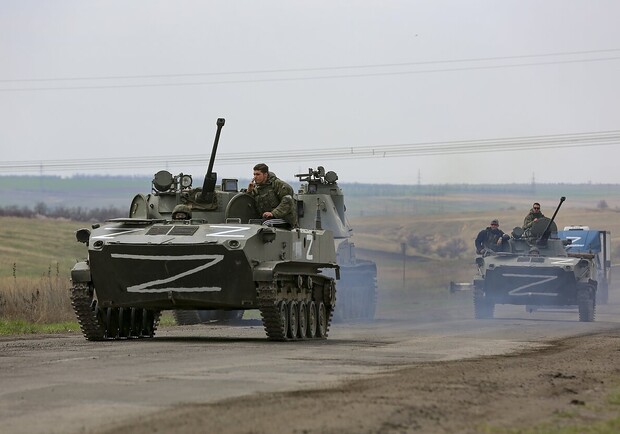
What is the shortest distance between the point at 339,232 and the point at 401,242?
108 ft

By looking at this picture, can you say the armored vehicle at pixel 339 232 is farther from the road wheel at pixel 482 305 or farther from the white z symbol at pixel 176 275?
the white z symbol at pixel 176 275

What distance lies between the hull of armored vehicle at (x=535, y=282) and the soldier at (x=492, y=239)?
864mm

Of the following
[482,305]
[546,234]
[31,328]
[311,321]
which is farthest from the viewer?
[546,234]

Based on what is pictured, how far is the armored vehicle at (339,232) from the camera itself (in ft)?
128

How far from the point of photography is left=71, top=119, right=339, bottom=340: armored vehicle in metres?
23.8

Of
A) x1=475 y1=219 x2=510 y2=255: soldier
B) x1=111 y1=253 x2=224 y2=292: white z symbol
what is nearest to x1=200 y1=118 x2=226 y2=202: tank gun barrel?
x1=111 y1=253 x2=224 y2=292: white z symbol

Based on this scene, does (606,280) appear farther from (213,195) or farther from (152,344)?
(152,344)

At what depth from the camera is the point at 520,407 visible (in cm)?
1377

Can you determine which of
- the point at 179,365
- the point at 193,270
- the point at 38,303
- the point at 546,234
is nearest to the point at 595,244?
the point at 546,234

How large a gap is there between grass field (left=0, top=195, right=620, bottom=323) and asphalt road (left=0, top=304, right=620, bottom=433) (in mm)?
23300

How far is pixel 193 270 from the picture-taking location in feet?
78.4

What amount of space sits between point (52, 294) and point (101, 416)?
926 inches

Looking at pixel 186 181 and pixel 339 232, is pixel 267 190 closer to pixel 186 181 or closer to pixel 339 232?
pixel 186 181

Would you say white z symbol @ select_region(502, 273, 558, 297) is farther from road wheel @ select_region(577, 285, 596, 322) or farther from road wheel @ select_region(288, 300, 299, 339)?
road wheel @ select_region(288, 300, 299, 339)
